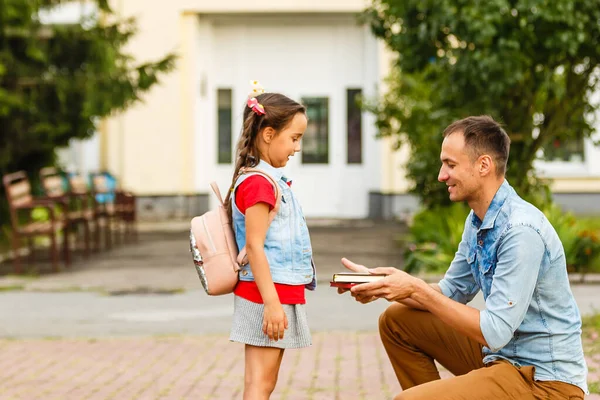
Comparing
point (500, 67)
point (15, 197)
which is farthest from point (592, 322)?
point (15, 197)

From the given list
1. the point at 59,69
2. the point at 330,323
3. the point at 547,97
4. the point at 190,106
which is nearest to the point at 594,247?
the point at 547,97

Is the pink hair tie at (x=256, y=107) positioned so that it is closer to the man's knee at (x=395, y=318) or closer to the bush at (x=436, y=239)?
the man's knee at (x=395, y=318)

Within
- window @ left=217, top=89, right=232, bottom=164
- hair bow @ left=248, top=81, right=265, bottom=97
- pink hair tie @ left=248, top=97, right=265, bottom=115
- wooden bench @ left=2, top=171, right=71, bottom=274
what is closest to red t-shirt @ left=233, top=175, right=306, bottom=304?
pink hair tie @ left=248, top=97, right=265, bottom=115

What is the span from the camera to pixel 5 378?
669 centimetres

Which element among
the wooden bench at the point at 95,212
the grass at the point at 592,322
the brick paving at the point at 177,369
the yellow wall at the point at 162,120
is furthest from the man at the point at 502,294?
the yellow wall at the point at 162,120

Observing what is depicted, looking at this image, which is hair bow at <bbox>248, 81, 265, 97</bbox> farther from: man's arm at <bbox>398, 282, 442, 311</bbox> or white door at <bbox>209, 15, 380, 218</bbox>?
white door at <bbox>209, 15, 380, 218</bbox>

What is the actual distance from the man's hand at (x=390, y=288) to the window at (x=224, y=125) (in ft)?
55.2

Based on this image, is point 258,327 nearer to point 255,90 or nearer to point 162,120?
point 255,90

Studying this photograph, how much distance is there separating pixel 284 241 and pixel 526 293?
1.08 metres

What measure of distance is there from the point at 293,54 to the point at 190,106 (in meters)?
2.24

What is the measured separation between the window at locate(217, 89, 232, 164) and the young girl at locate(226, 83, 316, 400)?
53.4 feet

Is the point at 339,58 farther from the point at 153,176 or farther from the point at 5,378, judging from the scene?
the point at 5,378

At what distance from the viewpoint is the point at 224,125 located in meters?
21.0

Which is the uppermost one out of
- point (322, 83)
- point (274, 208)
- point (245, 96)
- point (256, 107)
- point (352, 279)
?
point (322, 83)
